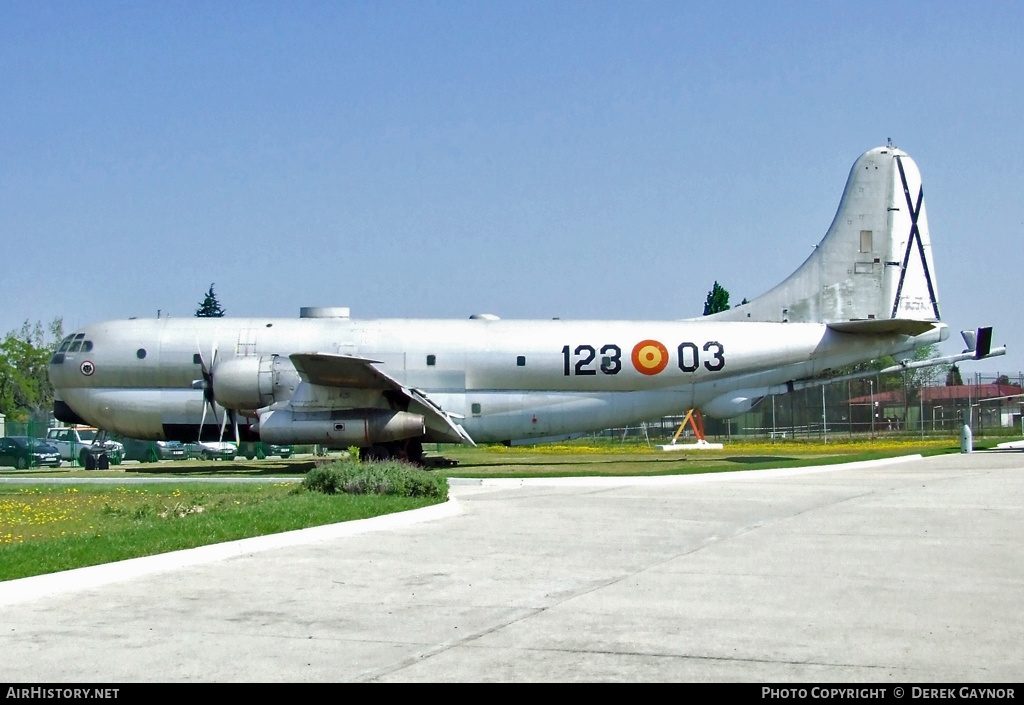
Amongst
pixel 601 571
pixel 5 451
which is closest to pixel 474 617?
pixel 601 571

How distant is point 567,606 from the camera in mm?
9367

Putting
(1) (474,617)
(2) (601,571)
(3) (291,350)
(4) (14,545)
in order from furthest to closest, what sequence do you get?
(3) (291,350), (4) (14,545), (2) (601,571), (1) (474,617)

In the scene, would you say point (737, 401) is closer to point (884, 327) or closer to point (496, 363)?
point (884, 327)

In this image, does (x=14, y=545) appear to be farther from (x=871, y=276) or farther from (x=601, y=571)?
(x=871, y=276)

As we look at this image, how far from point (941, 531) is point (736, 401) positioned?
56.7 feet

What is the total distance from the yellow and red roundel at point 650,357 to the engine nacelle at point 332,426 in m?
6.94

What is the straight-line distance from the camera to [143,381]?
1233 inches

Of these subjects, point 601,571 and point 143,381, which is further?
point 143,381

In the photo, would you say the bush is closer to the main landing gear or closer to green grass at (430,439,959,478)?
green grass at (430,439,959,478)

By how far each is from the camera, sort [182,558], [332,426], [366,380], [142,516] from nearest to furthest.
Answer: [182,558] < [142,516] < [366,380] < [332,426]

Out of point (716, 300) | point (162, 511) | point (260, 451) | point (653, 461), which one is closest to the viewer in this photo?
point (162, 511)

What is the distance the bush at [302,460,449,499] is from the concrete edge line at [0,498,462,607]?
1.74 meters

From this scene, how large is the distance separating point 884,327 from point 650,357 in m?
6.86

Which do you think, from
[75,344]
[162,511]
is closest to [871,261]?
[162,511]
